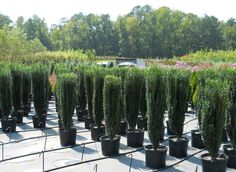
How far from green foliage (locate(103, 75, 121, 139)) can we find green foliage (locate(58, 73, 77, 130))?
121cm

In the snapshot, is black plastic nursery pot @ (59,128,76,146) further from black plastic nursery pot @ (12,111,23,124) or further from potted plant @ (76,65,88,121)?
black plastic nursery pot @ (12,111,23,124)

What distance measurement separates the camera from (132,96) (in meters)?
9.09

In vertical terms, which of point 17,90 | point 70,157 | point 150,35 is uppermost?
point 150,35

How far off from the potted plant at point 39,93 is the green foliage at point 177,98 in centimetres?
446

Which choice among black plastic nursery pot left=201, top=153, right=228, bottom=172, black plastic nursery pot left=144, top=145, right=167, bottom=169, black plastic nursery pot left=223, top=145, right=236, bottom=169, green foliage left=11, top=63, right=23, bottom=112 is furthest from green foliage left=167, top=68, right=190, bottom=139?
green foliage left=11, top=63, right=23, bottom=112

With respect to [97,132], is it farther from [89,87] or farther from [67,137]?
[89,87]

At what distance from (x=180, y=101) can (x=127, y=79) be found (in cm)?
170

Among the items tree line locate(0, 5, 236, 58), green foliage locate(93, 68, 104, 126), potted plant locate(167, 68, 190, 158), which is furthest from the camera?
tree line locate(0, 5, 236, 58)

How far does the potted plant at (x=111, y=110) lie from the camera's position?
781 cm

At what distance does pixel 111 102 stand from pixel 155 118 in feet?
3.87

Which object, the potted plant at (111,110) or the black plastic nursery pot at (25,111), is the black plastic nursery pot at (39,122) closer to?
the black plastic nursery pot at (25,111)

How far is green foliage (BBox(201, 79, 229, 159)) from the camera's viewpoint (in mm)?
6320

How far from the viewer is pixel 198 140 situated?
28.1ft

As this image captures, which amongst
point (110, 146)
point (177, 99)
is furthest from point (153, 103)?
point (110, 146)
